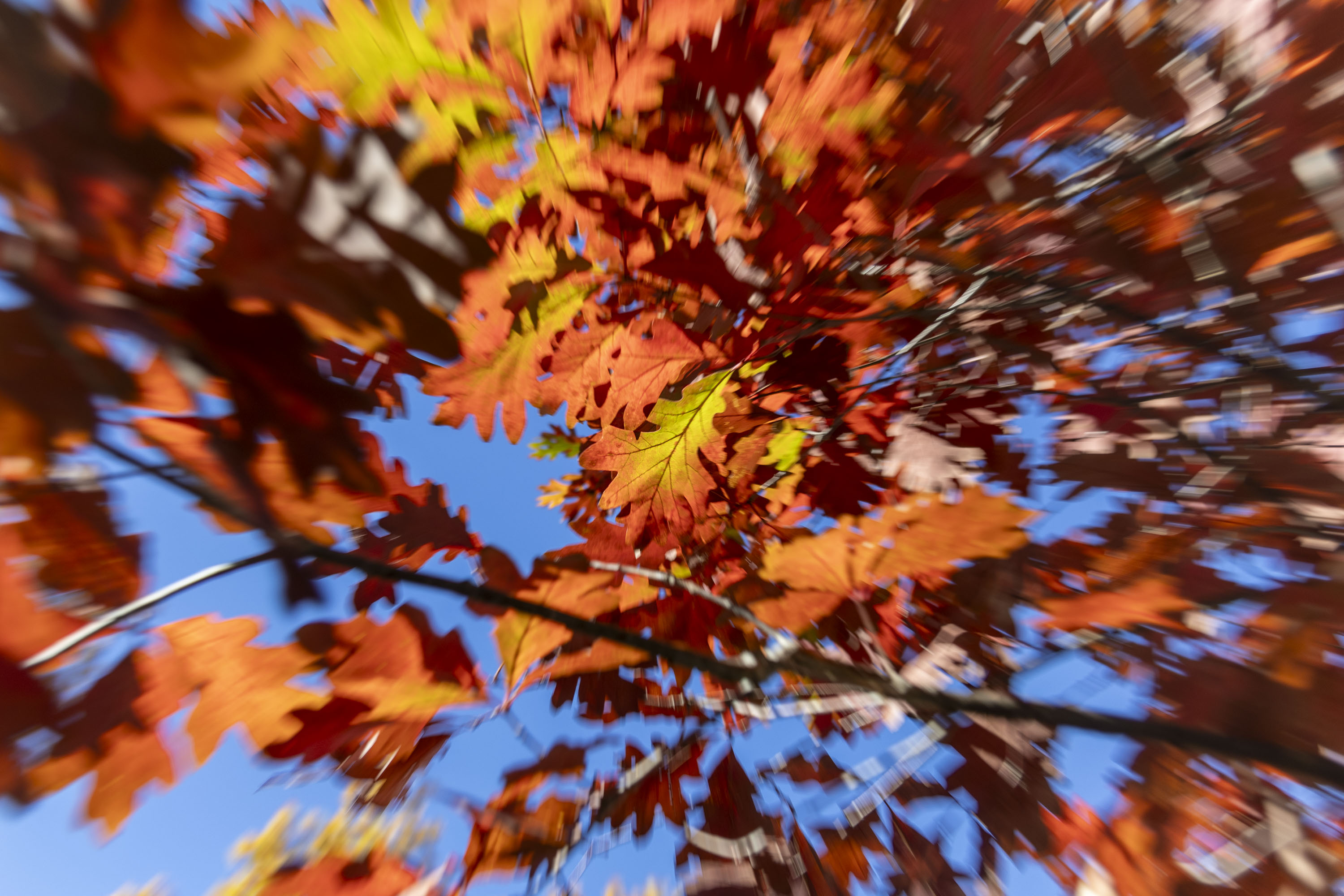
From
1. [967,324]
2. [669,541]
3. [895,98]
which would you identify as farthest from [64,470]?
[967,324]

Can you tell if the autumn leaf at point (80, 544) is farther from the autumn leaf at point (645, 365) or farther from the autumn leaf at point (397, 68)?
the autumn leaf at point (645, 365)

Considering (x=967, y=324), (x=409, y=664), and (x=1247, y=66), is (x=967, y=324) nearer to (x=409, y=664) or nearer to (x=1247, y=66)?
(x=1247, y=66)

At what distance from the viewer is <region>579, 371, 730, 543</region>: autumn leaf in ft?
3.49

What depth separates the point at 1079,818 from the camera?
3.31 ft

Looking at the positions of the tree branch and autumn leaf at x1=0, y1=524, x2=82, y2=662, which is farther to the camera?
autumn leaf at x1=0, y1=524, x2=82, y2=662

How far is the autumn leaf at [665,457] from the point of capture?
3.49 feet

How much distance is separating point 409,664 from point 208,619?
291 mm

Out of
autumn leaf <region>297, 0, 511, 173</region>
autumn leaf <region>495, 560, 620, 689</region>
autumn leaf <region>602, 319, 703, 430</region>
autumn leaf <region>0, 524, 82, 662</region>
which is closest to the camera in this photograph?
autumn leaf <region>0, 524, 82, 662</region>

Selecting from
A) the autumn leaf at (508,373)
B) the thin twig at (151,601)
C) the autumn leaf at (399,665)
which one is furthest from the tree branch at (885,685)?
the autumn leaf at (508,373)

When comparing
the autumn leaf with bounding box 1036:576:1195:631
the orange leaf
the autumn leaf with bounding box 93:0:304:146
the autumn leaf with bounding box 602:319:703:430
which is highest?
the autumn leaf with bounding box 93:0:304:146

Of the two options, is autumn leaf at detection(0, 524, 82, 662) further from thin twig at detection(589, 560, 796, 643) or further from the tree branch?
thin twig at detection(589, 560, 796, 643)

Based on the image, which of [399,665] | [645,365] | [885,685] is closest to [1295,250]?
[885,685]

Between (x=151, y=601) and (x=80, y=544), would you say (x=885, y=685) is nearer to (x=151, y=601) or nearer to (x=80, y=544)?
(x=151, y=601)

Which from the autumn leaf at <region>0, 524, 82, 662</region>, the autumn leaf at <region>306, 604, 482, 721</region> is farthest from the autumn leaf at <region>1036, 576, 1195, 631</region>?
the autumn leaf at <region>0, 524, 82, 662</region>
